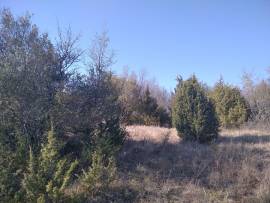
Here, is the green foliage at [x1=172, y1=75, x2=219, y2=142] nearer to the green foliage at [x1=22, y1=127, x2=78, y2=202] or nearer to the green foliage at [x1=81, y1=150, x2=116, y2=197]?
the green foliage at [x1=81, y1=150, x2=116, y2=197]

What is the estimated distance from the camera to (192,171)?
33.3 feet

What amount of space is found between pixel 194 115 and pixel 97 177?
600cm

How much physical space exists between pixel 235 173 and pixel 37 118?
5732mm

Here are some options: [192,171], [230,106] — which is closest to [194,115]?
[192,171]

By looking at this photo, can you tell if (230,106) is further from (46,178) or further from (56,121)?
(46,178)

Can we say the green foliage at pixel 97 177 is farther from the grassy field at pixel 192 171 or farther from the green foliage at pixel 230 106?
the green foliage at pixel 230 106

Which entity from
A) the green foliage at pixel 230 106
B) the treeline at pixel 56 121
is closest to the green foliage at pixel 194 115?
the treeline at pixel 56 121

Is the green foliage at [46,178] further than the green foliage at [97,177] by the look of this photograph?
No

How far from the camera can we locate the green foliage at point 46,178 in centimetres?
702

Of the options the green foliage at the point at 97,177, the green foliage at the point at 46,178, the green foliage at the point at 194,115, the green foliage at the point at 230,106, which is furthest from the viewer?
the green foliage at the point at 230,106

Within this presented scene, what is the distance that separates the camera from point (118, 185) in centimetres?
874

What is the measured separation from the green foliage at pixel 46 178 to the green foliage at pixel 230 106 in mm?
13348

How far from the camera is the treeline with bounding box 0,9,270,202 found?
24.0 ft

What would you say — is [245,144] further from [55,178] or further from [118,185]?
[55,178]
